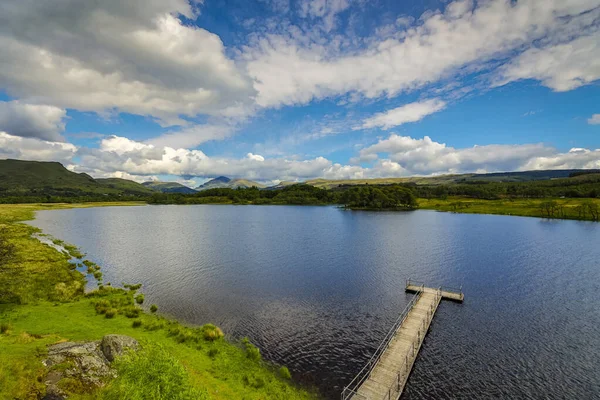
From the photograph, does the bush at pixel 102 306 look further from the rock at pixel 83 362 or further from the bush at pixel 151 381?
the bush at pixel 151 381

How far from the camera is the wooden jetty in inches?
1179

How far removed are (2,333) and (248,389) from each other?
99.1ft

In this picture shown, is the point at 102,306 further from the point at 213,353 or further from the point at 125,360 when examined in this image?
the point at 125,360

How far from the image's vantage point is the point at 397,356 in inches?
1415

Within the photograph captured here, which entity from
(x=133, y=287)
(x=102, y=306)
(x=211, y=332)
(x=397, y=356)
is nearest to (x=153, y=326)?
(x=211, y=332)

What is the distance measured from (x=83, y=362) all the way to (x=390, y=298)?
1930 inches

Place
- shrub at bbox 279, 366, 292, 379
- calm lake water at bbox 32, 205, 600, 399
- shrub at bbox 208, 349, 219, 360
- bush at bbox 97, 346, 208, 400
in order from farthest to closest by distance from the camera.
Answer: shrub at bbox 208, 349, 219, 360, calm lake water at bbox 32, 205, 600, 399, shrub at bbox 279, 366, 292, 379, bush at bbox 97, 346, 208, 400

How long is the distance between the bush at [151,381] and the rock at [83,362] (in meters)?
8.81

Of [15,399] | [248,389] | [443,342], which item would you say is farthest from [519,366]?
[15,399]

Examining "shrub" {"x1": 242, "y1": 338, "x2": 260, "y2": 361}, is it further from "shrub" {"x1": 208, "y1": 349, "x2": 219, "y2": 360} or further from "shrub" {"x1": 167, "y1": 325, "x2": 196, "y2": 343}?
"shrub" {"x1": 167, "y1": 325, "x2": 196, "y2": 343}

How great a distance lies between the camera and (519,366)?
35.2m

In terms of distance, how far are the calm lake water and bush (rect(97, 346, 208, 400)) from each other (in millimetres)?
18311

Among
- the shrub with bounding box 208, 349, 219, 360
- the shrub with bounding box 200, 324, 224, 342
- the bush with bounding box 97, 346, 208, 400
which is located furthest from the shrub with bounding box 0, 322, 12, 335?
the bush with bounding box 97, 346, 208, 400

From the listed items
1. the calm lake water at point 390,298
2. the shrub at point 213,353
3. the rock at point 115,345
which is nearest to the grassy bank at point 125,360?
the shrub at point 213,353
